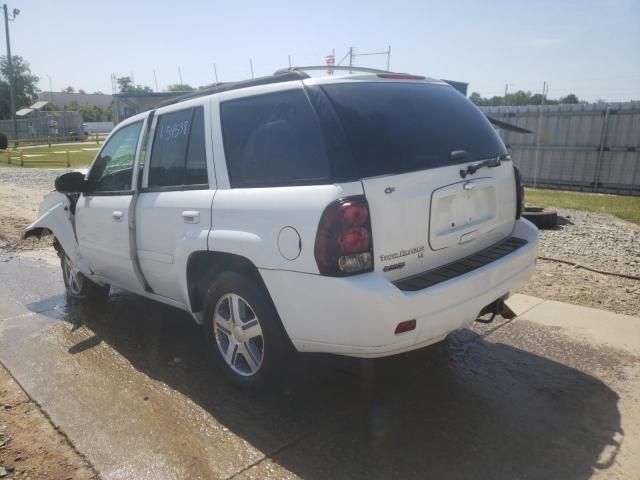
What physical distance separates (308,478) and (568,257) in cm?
503

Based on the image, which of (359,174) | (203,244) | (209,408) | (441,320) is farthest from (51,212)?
(441,320)

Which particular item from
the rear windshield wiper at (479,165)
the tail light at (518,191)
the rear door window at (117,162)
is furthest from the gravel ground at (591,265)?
the rear door window at (117,162)

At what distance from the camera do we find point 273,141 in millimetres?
3023

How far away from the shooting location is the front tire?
300cm

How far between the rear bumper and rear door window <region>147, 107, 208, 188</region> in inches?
43.5

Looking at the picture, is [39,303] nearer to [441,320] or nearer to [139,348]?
[139,348]

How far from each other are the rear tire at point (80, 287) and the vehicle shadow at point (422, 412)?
1273mm

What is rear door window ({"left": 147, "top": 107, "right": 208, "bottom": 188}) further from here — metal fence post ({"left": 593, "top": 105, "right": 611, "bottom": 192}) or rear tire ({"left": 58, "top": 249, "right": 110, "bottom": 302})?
metal fence post ({"left": 593, "top": 105, "right": 611, "bottom": 192})

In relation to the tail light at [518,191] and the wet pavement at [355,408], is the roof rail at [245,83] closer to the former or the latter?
the tail light at [518,191]

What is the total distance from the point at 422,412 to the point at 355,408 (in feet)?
1.37

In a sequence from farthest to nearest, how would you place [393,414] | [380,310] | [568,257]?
1. [568,257]
2. [393,414]
3. [380,310]

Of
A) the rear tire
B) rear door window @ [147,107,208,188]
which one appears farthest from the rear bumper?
the rear tire

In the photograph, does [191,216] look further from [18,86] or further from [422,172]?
[18,86]

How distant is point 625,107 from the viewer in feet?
48.8
